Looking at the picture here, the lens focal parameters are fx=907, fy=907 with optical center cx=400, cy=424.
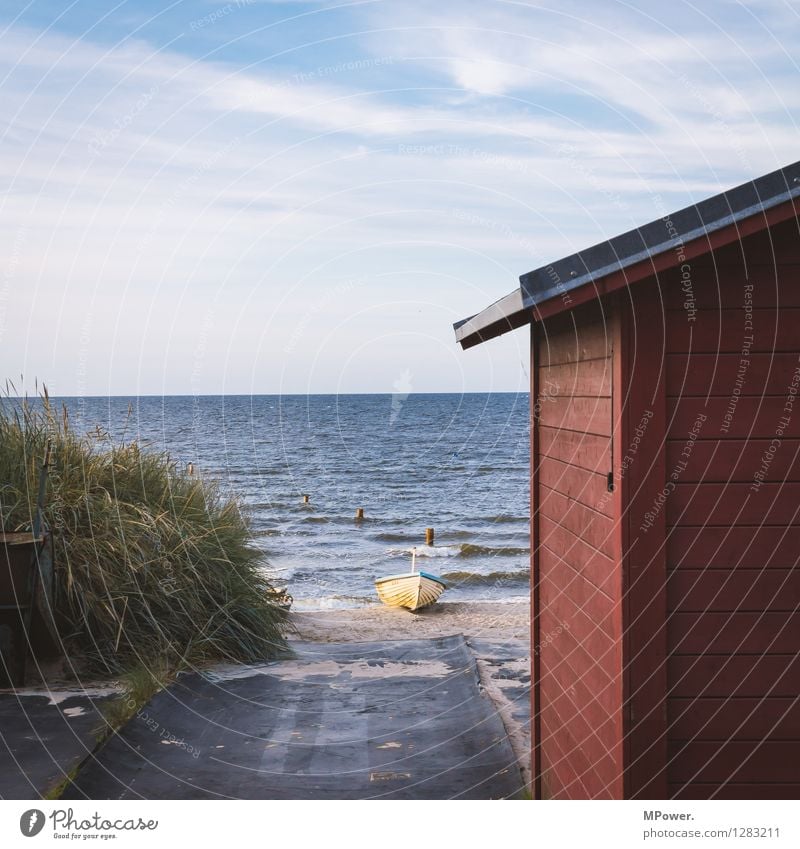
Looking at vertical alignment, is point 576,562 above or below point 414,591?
above

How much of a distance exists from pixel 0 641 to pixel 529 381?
467 cm

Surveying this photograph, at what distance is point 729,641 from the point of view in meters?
Result: 3.73

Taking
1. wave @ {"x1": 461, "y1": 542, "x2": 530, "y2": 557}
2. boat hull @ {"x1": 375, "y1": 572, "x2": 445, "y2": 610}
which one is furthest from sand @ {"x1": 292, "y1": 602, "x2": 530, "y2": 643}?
wave @ {"x1": 461, "y1": 542, "x2": 530, "y2": 557}

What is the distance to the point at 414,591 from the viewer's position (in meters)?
16.2

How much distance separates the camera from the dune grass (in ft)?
26.3

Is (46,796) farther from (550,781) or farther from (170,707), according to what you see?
(550,781)

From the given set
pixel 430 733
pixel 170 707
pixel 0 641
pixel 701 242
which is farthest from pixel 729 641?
pixel 0 641

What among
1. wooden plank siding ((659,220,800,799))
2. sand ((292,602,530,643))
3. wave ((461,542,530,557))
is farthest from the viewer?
wave ((461,542,530,557))

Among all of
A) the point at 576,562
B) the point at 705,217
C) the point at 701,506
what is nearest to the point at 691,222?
the point at 705,217

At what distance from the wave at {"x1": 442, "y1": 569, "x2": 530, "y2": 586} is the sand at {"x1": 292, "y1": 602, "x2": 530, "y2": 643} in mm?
2950
